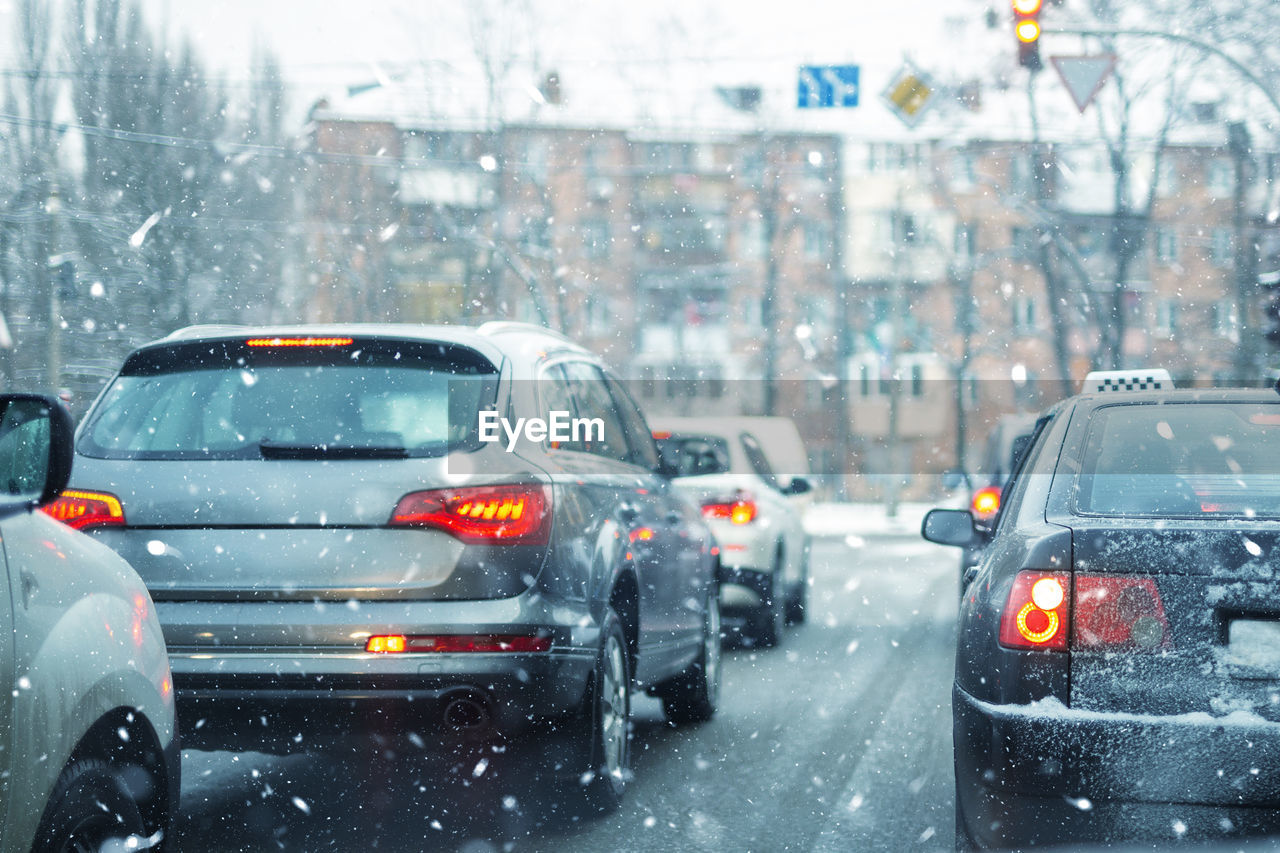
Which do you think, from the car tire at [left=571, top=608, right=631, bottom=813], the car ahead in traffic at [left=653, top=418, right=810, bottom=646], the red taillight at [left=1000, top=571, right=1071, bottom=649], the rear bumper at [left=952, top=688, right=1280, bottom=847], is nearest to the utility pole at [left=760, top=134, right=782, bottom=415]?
the car ahead in traffic at [left=653, top=418, right=810, bottom=646]

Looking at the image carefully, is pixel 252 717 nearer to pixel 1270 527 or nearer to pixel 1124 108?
pixel 1270 527

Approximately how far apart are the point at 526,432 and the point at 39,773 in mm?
2487

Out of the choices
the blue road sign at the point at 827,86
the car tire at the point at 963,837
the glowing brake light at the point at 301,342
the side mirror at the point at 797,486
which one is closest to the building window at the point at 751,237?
the blue road sign at the point at 827,86

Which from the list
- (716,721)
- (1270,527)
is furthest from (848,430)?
(1270,527)

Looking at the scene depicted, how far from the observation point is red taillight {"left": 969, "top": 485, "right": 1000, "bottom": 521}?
10836 mm

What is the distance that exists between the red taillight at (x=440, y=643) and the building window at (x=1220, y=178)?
78.3ft

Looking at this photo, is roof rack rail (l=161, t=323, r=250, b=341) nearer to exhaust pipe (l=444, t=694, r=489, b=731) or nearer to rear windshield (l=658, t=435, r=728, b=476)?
exhaust pipe (l=444, t=694, r=489, b=731)

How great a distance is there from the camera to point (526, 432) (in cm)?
530

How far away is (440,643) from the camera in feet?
15.9

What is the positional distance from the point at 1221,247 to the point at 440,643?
93.4ft

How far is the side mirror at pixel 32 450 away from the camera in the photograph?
124 inches

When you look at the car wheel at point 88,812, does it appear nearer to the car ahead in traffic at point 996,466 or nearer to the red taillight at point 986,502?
the car ahead in traffic at point 996,466

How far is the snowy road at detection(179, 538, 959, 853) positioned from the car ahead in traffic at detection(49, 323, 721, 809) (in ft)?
1.49

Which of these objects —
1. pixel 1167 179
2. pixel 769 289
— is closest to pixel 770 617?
pixel 1167 179
